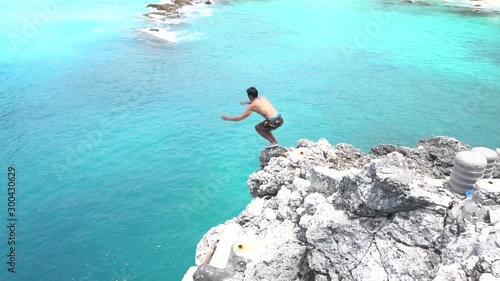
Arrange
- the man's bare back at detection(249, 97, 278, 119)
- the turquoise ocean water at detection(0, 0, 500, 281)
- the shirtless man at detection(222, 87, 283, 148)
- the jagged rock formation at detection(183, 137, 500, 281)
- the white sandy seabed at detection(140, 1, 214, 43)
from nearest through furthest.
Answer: the jagged rock formation at detection(183, 137, 500, 281) → the shirtless man at detection(222, 87, 283, 148) → the man's bare back at detection(249, 97, 278, 119) → the turquoise ocean water at detection(0, 0, 500, 281) → the white sandy seabed at detection(140, 1, 214, 43)

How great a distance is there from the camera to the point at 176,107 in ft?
87.2

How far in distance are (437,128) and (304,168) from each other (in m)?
16.0

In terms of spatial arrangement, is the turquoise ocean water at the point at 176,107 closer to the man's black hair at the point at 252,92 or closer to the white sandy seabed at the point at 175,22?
the white sandy seabed at the point at 175,22

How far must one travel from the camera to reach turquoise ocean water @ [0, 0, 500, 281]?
1642 cm

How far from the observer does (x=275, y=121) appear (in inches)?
509

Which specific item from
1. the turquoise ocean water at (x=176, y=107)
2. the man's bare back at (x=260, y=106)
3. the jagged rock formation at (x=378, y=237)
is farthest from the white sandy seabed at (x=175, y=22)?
the jagged rock formation at (x=378, y=237)

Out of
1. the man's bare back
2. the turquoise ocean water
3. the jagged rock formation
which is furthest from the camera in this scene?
the turquoise ocean water

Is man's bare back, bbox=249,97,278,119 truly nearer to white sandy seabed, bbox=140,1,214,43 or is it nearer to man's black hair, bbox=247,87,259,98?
man's black hair, bbox=247,87,259,98

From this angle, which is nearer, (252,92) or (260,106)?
(252,92)

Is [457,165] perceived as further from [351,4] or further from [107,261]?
[351,4]

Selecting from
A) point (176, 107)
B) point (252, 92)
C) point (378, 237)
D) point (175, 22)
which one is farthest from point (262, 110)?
point (175, 22)

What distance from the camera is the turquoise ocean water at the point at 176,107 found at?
1642 centimetres

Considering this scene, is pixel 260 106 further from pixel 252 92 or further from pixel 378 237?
pixel 378 237

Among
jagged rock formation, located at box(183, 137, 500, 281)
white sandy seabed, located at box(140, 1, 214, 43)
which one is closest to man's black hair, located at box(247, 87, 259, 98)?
jagged rock formation, located at box(183, 137, 500, 281)
